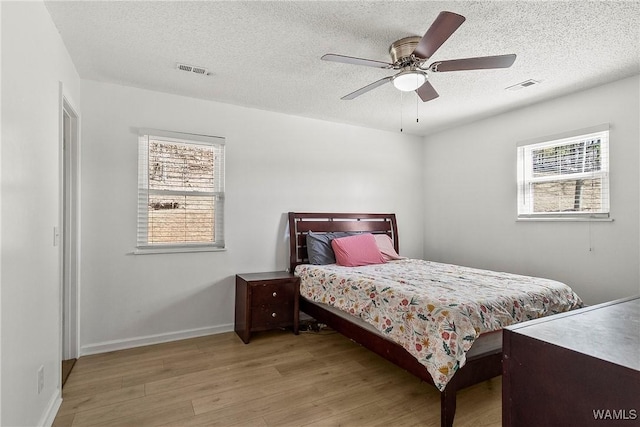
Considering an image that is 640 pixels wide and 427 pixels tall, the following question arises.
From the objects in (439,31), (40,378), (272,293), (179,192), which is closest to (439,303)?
(439,31)

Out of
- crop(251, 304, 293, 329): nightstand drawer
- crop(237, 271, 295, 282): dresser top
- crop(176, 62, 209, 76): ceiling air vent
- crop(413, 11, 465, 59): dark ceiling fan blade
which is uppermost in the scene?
crop(176, 62, 209, 76): ceiling air vent

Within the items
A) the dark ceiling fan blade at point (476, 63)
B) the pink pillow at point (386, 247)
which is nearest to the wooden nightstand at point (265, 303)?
the pink pillow at point (386, 247)

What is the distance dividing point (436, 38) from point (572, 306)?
7.38 ft

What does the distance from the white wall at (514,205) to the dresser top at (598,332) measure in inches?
93.5

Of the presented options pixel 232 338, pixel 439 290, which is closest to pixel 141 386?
pixel 232 338

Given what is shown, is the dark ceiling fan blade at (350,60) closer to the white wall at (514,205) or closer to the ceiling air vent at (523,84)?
the ceiling air vent at (523,84)

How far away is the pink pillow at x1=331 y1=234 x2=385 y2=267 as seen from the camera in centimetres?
372

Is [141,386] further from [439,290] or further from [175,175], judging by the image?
[439,290]

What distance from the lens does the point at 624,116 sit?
2.96 meters

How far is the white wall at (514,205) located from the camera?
2.94 meters

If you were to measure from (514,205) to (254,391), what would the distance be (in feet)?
11.1

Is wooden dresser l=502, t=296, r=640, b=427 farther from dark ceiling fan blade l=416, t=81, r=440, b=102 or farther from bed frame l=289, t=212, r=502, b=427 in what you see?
dark ceiling fan blade l=416, t=81, r=440, b=102

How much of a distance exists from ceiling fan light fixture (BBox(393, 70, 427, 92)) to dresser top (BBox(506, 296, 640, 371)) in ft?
5.62

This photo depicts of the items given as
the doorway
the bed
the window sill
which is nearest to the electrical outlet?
the doorway
